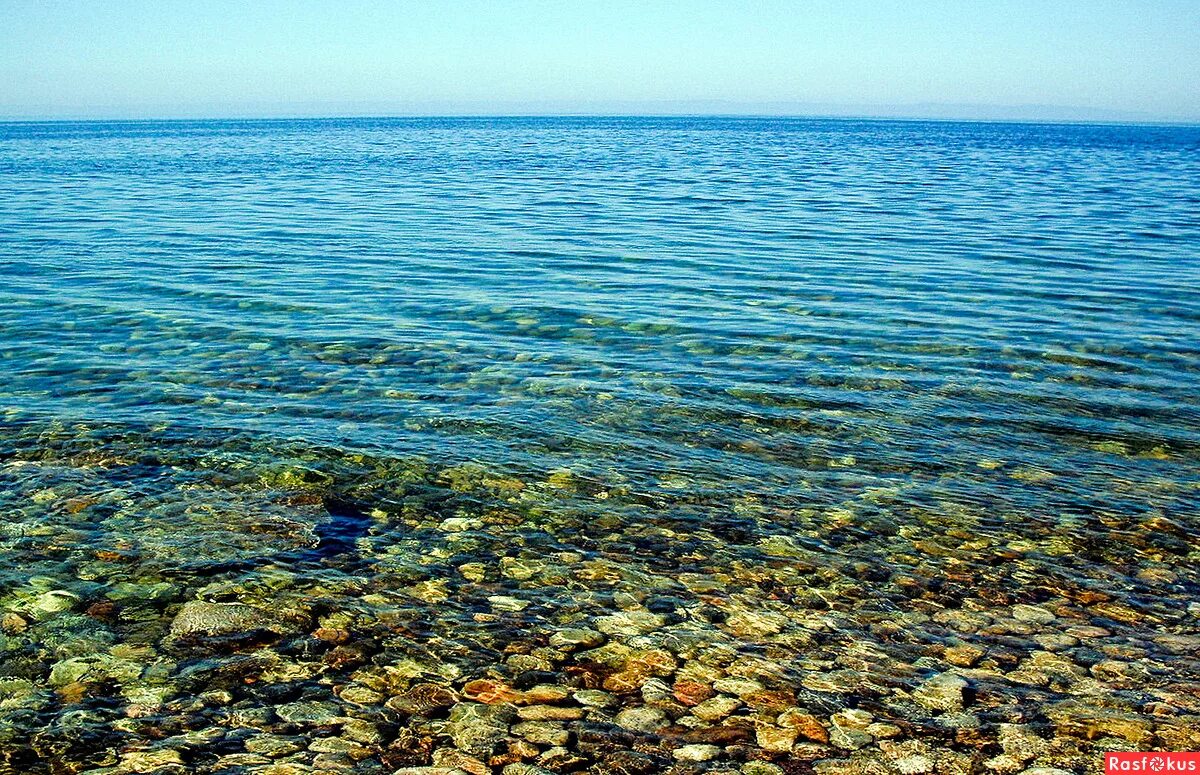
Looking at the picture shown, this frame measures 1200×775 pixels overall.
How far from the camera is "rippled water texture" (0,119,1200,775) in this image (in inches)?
230

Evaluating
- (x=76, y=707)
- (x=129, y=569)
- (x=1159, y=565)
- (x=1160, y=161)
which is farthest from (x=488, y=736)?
(x=1160, y=161)

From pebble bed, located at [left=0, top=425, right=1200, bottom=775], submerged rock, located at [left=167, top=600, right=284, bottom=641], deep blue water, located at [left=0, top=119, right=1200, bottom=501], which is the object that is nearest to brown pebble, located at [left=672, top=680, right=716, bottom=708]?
pebble bed, located at [left=0, top=425, right=1200, bottom=775]

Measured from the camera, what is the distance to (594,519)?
892 cm

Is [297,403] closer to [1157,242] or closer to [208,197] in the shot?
[1157,242]

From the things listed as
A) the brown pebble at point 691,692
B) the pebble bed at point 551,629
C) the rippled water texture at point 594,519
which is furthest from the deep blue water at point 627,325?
the brown pebble at point 691,692

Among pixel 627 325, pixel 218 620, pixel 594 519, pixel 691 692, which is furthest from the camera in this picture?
pixel 627 325

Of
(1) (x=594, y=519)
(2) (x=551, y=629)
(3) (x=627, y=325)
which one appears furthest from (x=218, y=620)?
(3) (x=627, y=325)

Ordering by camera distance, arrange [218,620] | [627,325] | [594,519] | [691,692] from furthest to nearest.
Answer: [627,325] < [594,519] < [218,620] < [691,692]

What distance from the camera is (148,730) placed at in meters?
5.61

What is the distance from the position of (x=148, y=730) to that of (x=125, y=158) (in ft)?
216

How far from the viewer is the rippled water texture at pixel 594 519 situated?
5832 mm

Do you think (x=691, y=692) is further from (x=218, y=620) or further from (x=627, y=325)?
(x=627, y=325)

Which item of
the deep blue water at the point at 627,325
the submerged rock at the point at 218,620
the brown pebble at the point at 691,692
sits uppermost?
the deep blue water at the point at 627,325

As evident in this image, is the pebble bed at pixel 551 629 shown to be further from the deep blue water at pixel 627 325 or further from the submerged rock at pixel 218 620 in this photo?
the deep blue water at pixel 627 325
